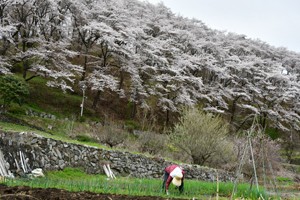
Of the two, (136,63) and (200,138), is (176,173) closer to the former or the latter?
(200,138)

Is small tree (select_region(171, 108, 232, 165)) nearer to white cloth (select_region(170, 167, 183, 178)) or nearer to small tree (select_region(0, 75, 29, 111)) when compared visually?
small tree (select_region(0, 75, 29, 111))

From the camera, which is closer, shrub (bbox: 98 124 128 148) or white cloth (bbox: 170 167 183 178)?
white cloth (bbox: 170 167 183 178)

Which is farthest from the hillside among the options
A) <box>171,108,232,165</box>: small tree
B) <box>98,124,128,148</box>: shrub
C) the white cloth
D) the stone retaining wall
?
the white cloth

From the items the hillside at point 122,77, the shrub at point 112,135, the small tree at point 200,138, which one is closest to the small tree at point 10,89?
the hillside at point 122,77

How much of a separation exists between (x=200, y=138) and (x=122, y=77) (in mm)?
14363

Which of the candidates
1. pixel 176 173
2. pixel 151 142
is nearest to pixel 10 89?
pixel 151 142

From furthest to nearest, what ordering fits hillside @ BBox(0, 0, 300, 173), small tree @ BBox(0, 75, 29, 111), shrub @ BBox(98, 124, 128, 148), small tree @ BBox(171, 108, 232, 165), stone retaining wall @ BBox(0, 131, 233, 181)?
hillside @ BBox(0, 0, 300, 173), small tree @ BBox(171, 108, 232, 165), shrub @ BBox(98, 124, 128, 148), small tree @ BBox(0, 75, 29, 111), stone retaining wall @ BBox(0, 131, 233, 181)

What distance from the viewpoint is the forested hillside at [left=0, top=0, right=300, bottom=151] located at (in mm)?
30109

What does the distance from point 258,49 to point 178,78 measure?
25.2m

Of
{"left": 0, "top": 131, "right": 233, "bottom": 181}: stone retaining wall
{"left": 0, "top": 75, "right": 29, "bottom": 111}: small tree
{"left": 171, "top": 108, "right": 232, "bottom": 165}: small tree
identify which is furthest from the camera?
{"left": 171, "top": 108, "right": 232, "bottom": 165}: small tree

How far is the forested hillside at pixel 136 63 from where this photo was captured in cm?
3011

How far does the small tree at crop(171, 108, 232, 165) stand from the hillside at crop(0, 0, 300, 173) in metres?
0.82

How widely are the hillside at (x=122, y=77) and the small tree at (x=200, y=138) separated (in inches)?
32.3

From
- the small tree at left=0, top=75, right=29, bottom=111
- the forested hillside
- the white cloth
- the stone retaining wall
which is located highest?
the forested hillside
